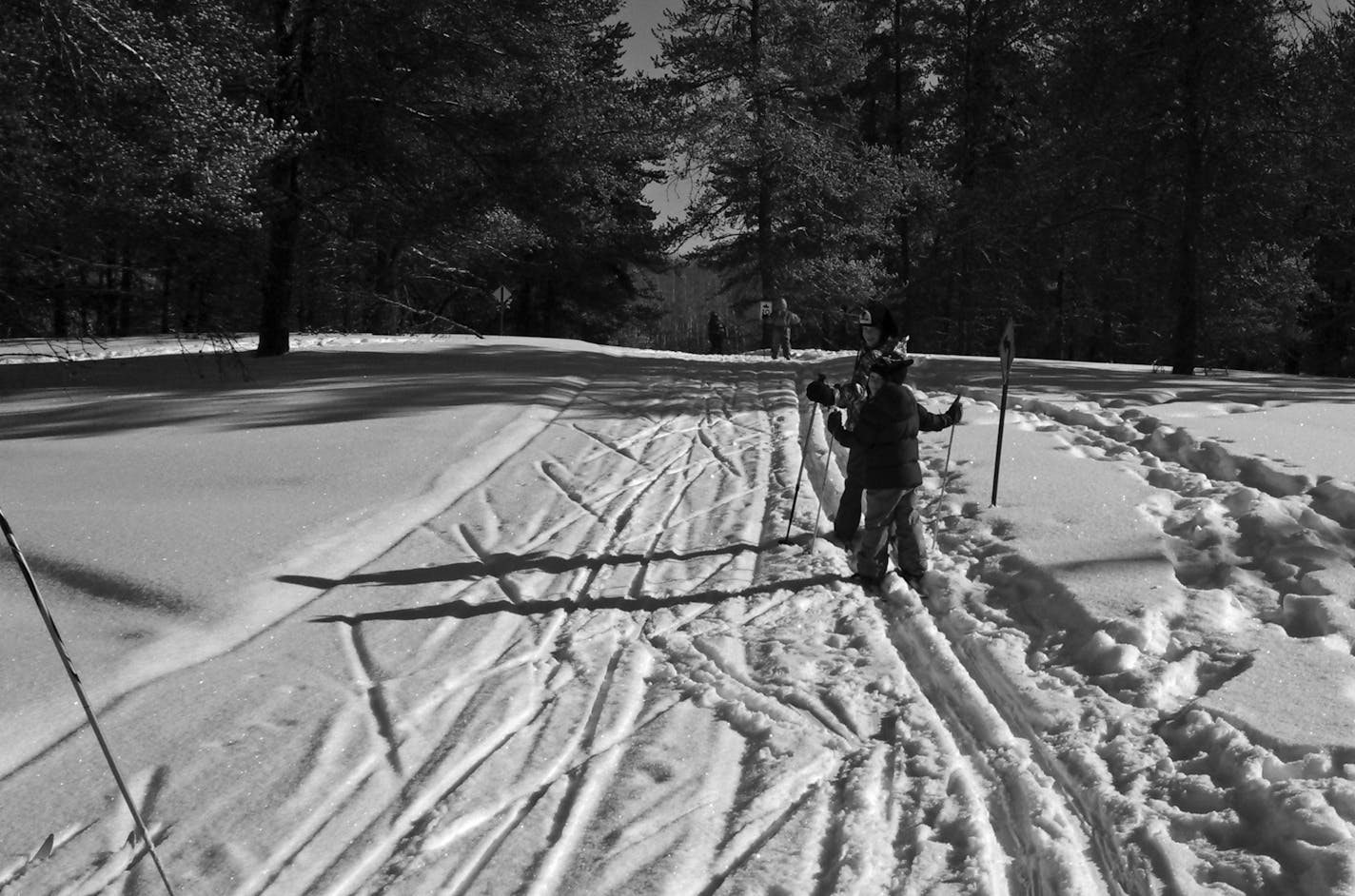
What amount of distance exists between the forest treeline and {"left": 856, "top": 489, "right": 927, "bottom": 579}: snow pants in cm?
688

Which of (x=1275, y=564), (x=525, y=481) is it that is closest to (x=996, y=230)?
(x=525, y=481)

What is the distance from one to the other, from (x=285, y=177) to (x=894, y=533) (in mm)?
14111

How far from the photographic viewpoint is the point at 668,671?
561 centimetres

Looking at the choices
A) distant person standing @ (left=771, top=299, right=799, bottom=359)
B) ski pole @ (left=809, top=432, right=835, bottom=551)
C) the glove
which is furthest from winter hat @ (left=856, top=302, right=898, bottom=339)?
distant person standing @ (left=771, top=299, right=799, bottom=359)

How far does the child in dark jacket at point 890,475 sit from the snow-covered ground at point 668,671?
13.4 inches

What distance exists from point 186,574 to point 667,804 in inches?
151

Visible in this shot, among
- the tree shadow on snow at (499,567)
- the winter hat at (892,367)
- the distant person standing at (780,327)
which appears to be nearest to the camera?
→ the tree shadow on snow at (499,567)

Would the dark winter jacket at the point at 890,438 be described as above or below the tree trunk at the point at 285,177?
below

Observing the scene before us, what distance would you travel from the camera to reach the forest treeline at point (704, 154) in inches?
451

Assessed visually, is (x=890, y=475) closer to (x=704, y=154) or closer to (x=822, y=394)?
(x=822, y=394)

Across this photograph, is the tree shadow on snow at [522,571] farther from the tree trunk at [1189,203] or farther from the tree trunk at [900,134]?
the tree trunk at [900,134]

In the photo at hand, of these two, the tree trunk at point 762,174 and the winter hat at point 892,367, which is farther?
the tree trunk at point 762,174

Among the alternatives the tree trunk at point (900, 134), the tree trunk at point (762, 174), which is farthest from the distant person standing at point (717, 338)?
the tree trunk at point (900, 134)

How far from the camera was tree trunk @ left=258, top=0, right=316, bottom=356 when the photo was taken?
17125 millimetres
